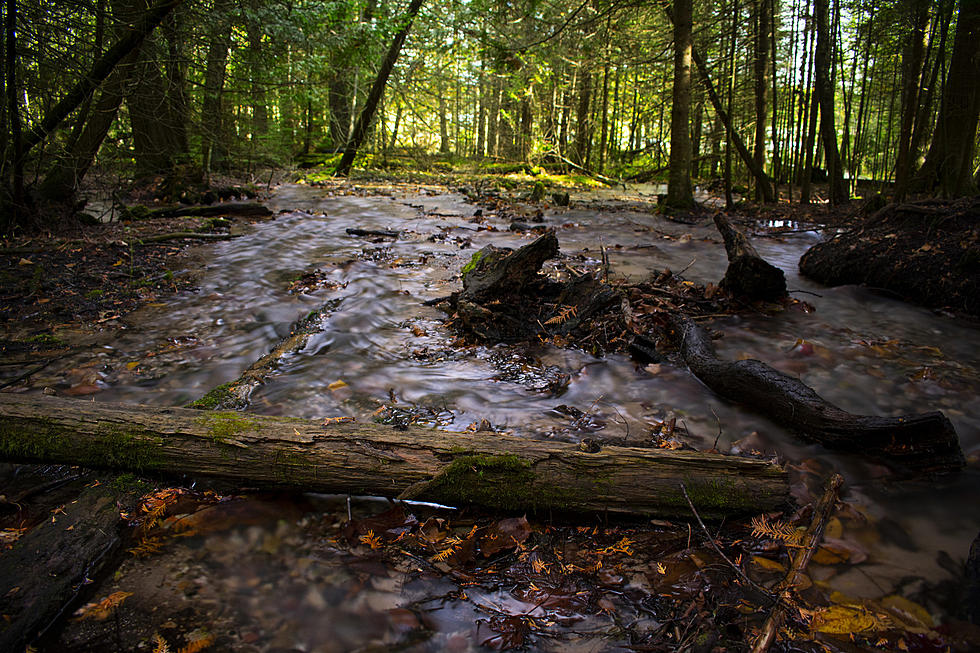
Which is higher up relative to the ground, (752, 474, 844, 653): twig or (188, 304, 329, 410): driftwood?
(188, 304, 329, 410): driftwood

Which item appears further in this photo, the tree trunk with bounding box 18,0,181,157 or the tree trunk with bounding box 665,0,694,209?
the tree trunk with bounding box 665,0,694,209

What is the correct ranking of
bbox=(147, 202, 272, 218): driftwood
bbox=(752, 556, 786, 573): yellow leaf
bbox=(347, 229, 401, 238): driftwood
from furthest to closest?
bbox=(147, 202, 272, 218): driftwood, bbox=(347, 229, 401, 238): driftwood, bbox=(752, 556, 786, 573): yellow leaf

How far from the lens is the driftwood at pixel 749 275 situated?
5684 millimetres

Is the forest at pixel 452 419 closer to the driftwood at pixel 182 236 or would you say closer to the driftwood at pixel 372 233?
the driftwood at pixel 182 236

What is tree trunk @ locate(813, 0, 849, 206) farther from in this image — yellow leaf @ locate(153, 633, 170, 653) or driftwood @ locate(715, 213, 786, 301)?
yellow leaf @ locate(153, 633, 170, 653)

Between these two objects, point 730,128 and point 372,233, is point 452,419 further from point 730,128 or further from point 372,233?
point 730,128

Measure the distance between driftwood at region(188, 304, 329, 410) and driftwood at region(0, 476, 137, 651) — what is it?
1.11m

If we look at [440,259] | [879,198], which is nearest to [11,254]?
[440,259]

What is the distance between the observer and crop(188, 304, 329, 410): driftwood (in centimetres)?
355

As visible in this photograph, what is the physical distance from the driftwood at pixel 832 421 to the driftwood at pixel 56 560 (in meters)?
3.77

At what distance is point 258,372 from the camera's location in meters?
4.21

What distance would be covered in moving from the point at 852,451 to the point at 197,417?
3.74m

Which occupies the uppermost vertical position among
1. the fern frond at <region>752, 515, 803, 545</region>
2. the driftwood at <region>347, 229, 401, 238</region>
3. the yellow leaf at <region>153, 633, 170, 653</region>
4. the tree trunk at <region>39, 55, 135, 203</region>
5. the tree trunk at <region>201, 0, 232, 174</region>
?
the tree trunk at <region>201, 0, 232, 174</region>

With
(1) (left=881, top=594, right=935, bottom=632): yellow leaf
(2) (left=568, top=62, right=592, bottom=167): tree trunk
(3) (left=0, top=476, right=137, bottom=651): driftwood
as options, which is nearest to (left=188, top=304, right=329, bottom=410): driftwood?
(3) (left=0, top=476, right=137, bottom=651): driftwood
